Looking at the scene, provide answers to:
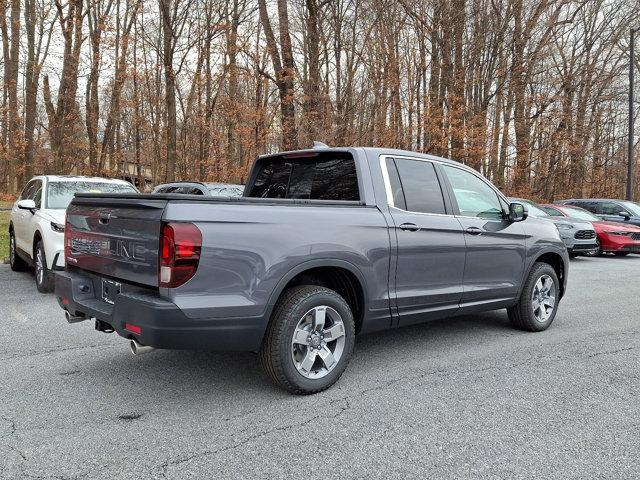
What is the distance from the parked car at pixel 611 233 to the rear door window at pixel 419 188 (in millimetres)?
11034

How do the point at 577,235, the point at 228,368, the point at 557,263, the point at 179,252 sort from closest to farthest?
the point at 179,252 → the point at 228,368 → the point at 557,263 → the point at 577,235

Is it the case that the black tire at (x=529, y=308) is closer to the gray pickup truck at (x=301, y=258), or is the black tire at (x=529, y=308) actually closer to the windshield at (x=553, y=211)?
the gray pickup truck at (x=301, y=258)

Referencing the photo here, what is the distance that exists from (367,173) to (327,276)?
0.92m

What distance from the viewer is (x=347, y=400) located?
3.72 meters

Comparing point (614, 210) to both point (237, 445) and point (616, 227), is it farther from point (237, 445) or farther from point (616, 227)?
point (237, 445)

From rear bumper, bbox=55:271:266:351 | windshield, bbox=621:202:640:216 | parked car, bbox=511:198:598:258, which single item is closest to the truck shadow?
rear bumper, bbox=55:271:266:351

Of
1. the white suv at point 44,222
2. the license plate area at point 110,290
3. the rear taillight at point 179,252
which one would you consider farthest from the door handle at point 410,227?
the white suv at point 44,222

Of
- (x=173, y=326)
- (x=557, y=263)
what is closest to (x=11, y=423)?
(x=173, y=326)

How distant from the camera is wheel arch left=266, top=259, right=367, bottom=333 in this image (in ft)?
11.7

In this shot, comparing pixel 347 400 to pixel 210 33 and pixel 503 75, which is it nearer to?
pixel 503 75

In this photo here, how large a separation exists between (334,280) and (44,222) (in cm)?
488

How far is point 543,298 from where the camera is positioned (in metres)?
5.85

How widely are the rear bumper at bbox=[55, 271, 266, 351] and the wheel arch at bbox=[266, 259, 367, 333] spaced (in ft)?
0.67

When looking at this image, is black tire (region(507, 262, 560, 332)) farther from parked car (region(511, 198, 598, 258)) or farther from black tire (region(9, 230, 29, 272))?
parked car (region(511, 198, 598, 258))
